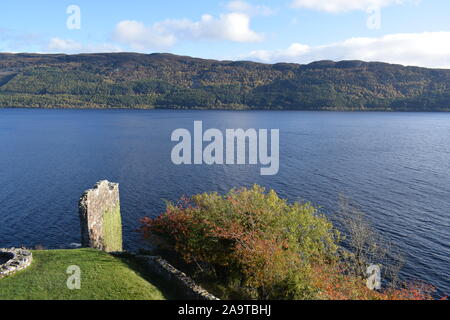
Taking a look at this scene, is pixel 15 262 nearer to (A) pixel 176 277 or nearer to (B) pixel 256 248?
(A) pixel 176 277

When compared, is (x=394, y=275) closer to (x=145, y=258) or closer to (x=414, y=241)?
(x=414, y=241)

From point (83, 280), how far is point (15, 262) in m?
6.01

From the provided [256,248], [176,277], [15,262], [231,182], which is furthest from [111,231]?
[231,182]

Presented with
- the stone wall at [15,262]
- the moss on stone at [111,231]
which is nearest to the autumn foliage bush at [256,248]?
the moss on stone at [111,231]

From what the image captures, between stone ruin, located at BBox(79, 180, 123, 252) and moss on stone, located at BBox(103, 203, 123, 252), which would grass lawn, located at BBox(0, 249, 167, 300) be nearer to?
stone ruin, located at BBox(79, 180, 123, 252)

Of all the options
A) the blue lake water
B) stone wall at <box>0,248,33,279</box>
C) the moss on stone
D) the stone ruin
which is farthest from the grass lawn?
the blue lake water

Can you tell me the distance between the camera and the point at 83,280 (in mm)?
22328

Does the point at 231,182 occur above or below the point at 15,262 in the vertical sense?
below

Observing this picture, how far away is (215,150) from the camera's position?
342ft

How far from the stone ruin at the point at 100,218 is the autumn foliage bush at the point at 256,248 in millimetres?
5251

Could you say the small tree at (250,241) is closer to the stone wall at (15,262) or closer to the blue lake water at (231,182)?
the stone wall at (15,262)

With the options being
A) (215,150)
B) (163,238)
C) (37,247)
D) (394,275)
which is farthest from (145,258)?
(215,150)

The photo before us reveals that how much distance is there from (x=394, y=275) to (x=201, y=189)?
37.8 metres

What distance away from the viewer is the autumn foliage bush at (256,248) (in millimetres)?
23984
